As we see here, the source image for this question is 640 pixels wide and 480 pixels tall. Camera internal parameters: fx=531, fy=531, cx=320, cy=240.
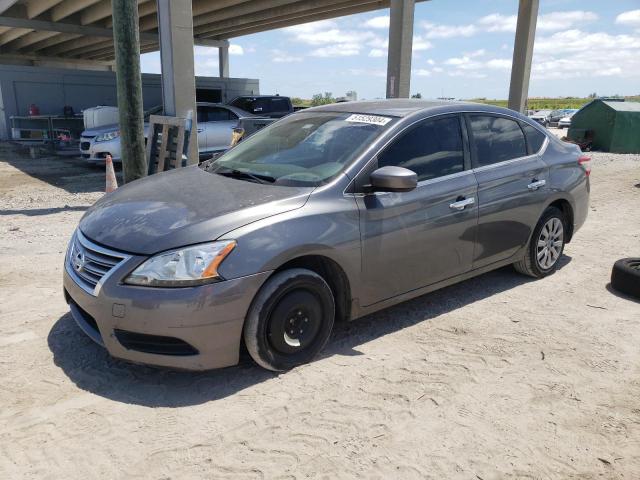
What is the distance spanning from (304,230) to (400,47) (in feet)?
44.8

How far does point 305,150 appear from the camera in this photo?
3.97 meters

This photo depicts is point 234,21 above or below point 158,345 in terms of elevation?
above

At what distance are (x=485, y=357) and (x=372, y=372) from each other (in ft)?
2.74

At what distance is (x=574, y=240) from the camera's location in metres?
6.72

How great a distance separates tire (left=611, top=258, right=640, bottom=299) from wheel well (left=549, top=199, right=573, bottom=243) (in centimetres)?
56

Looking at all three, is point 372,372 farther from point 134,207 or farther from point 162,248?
point 134,207

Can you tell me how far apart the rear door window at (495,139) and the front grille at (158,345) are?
2715 mm

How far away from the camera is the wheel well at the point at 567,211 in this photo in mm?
5195

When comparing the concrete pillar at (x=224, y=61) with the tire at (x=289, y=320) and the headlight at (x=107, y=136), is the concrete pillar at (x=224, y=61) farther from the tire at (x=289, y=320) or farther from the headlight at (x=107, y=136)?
the tire at (x=289, y=320)

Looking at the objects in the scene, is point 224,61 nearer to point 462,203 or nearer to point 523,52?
point 523,52

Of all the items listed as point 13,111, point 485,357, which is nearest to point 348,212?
point 485,357

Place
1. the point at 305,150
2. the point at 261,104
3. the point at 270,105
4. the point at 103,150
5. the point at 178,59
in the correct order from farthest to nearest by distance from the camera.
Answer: the point at 270,105 < the point at 261,104 < the point at 103,150 < the point at 178,59 < the point at 305,150

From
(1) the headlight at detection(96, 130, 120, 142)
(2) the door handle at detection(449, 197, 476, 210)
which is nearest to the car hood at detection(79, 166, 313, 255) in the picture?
(2) the door handle at detection(449, 197, 476, 210)

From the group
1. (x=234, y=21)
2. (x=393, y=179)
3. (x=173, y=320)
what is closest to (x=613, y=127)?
(x=234, y=21)
